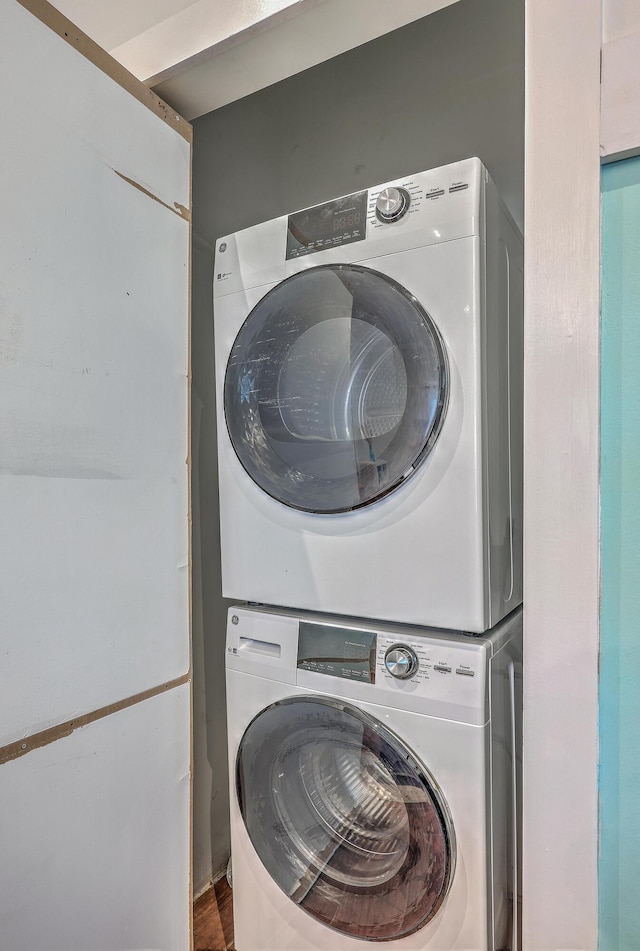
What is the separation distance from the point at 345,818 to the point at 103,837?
1.68ft

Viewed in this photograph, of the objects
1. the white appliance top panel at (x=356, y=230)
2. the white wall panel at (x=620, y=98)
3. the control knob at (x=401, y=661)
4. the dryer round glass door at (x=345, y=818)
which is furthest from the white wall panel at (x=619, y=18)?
the dryer round glass door at (x=345, y=818)

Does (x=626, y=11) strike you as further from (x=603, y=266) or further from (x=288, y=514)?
(x=288, y=514)

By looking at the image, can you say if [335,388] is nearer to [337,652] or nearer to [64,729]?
[337,652]

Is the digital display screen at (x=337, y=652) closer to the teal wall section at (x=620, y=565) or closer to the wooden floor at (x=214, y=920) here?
the teal wall section at (x=620, y=565)

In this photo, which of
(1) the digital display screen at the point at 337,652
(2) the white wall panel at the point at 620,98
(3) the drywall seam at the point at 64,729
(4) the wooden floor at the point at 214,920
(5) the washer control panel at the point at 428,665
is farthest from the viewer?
(4) the wooden floor at the point at 214,920

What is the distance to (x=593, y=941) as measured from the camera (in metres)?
0.75

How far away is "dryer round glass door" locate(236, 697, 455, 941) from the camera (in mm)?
1163

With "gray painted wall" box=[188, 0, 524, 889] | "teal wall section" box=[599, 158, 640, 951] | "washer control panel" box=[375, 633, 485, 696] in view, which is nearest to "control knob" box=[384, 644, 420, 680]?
"washer control panel" box=[375, 633, 485, 696]

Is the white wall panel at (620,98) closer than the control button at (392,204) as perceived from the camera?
Yes

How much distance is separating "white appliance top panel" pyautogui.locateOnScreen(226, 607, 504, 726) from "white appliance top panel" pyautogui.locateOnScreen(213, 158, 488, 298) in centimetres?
79

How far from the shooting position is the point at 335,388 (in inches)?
52.1

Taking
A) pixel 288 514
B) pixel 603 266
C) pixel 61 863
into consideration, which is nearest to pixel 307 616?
pixel 288 514

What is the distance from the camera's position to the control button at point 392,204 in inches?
47.1

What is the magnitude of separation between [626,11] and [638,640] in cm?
76
